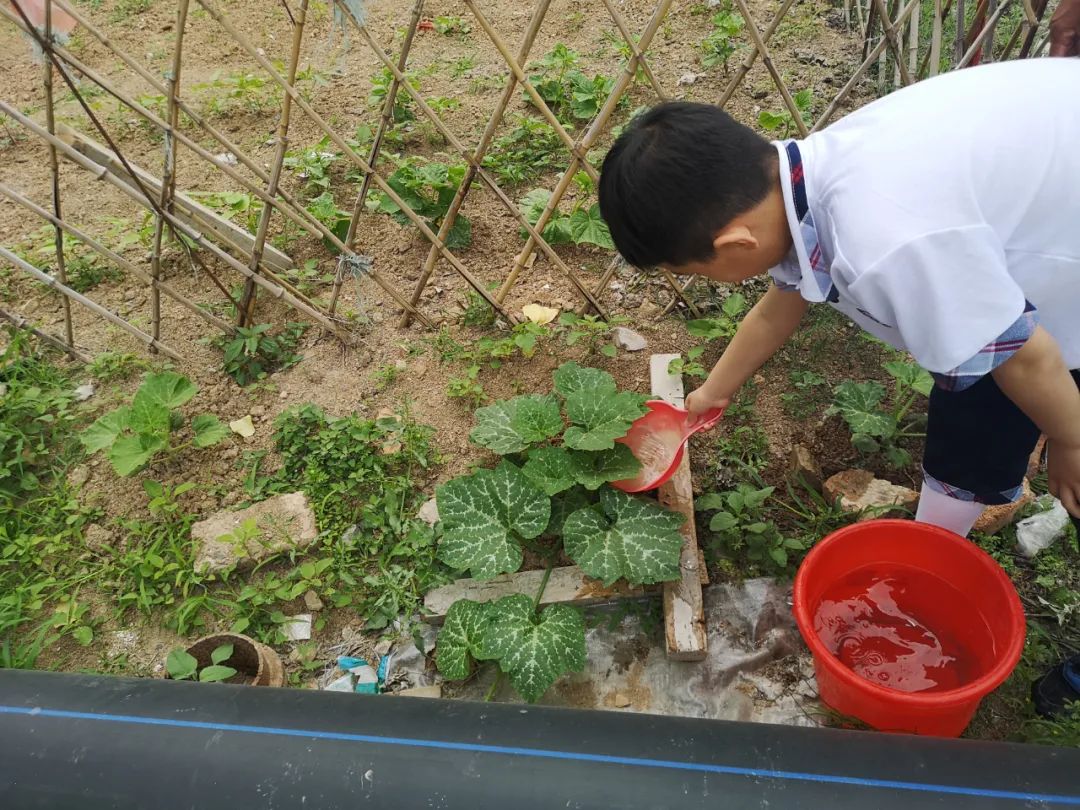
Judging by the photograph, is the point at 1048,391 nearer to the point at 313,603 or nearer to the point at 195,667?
the point at 313,603

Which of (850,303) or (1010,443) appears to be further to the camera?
(1010,443)

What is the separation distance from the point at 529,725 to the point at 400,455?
124 centimetres

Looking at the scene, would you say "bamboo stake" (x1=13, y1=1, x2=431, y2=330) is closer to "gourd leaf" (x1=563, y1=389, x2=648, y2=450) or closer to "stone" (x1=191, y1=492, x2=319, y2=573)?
"stone" (x1=191, y1=492, x2=319, y2=573)

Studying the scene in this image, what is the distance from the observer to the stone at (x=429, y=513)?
220cm

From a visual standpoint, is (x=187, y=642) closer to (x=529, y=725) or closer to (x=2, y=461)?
(x=2, y=461)

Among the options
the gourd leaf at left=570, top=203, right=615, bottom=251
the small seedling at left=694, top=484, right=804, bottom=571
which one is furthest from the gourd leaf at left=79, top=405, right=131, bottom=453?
the small seedling at left=694, top=484, right=804, bottom=571

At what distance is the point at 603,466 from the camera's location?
2008 mm

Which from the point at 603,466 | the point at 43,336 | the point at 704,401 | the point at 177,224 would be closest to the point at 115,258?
the point at 177,224

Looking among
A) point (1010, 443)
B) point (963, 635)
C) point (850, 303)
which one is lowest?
point (963, 635)

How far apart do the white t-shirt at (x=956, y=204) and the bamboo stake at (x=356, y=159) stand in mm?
1455

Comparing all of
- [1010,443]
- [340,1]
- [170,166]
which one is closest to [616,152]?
[1010,443]

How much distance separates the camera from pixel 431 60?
4137mm

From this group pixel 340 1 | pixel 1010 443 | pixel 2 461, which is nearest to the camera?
pixel 1010 443

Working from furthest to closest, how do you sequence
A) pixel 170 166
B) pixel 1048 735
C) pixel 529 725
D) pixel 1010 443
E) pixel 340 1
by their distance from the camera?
1. pixel 170 166
2. pixel 340 1
3. pixel 1048 735
4. pixel 1010 443
5. pixel 529 725
